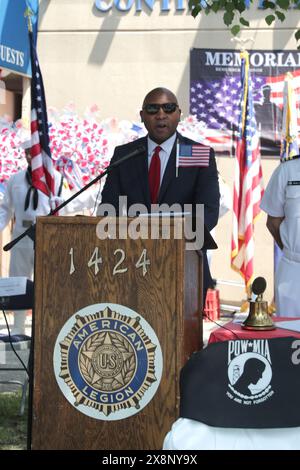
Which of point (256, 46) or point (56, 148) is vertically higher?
point (256, 46)

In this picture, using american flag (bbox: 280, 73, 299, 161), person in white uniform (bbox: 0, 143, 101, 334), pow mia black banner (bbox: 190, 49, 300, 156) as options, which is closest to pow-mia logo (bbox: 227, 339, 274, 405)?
person in white uniform (bbox: 0, 143, 101, 334)

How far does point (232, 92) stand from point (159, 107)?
8569mm

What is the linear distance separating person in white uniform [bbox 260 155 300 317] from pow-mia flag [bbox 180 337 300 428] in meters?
2.45

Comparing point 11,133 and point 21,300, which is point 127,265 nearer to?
point 21,300

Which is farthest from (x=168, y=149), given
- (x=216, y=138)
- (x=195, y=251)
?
(x=216, y=138)

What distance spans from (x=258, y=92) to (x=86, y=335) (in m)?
9.98

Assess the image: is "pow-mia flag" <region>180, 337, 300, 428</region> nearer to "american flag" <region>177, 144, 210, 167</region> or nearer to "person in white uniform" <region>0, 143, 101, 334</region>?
"american flag" <region>177, 144, 210, 167</region>

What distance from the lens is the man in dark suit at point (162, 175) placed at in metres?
4.81

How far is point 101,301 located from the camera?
140 inches

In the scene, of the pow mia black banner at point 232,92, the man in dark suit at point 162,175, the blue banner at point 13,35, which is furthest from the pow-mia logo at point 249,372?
the pow mia black banner at point 232,92

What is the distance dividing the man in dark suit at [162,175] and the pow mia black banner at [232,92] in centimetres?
805

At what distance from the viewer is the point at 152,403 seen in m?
3.52

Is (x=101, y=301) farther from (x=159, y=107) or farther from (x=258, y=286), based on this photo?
(x=159, y=107)
